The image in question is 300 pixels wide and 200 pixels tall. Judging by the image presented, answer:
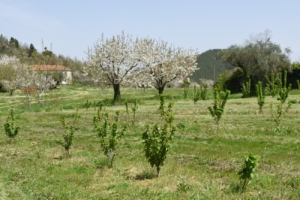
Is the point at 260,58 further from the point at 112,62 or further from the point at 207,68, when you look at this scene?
the point at 207,68

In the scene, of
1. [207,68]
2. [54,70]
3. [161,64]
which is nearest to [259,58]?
[161,64]

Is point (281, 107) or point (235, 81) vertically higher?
point (235, 81)

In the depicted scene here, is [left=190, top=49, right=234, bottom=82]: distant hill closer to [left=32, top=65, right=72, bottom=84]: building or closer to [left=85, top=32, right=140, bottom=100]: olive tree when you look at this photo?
[left=32, top=65, right=72, bottom=84]: building

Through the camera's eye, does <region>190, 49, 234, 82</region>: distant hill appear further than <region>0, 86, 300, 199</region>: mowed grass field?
Yes

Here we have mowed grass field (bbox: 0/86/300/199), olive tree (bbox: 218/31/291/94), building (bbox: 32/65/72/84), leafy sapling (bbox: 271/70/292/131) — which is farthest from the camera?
olive tree (bbox: 218/31/291/94)

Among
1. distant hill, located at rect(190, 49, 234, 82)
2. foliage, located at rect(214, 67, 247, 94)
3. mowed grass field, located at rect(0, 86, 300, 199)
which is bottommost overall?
mowed grass field, located at rect(0, 86, 300, 199)

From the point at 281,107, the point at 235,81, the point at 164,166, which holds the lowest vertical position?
→ the point at 164,166

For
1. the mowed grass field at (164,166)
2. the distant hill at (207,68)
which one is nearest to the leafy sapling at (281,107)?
the mowed grass field at (164,166)

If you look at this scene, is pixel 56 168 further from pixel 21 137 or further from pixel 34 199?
pixel 21 137

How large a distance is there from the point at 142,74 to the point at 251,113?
18658 millimetres

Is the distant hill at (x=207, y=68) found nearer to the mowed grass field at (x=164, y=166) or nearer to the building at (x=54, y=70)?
the building at (x=54, y=70)

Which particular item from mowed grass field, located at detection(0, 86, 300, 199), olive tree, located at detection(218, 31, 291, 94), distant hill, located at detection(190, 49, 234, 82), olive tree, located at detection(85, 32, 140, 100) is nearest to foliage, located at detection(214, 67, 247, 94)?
olive tree, located at detection(218, 31, 291, 94)

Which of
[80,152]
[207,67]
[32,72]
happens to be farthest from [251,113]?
[207,67]

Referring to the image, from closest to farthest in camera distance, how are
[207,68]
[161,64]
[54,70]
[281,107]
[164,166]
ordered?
[164,166] → [281,107] → [54,70] → [161,64] → [207,68]
